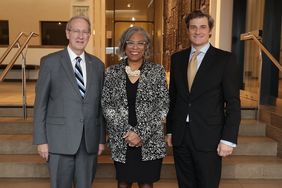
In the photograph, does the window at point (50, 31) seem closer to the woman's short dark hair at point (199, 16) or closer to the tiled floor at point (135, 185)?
the tiled floor at point (135, 185)

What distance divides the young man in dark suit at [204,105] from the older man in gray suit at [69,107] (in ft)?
1.79

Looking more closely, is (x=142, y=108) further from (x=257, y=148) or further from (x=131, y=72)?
(x=257, y=148)

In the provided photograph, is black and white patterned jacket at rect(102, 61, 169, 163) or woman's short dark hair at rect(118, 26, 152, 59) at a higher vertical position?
woman's short dark hair at rect(118, 26, 152, 59)

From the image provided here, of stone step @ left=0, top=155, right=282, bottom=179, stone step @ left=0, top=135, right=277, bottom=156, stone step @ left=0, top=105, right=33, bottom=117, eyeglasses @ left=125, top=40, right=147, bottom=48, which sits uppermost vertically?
eyeglasses @ left=125, top=40, right=147, bottom=48

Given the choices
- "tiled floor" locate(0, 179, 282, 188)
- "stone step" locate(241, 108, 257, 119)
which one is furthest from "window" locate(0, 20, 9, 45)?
"stone step" locate(241, 108, 257, 119)

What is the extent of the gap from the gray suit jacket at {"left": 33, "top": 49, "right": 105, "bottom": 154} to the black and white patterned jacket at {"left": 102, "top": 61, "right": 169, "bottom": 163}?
11cm

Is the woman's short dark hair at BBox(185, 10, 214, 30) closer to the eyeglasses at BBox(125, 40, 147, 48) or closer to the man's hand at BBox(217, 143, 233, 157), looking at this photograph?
the eyeglasses at BBox(125, 40, 147, 48)

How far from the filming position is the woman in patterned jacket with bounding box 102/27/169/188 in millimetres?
2146

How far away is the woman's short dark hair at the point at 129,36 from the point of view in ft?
7.07

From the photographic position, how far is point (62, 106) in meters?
2.08

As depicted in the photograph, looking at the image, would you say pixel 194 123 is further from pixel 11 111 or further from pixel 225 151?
pixel 11 111

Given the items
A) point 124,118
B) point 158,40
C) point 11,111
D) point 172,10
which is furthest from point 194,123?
point 158,40

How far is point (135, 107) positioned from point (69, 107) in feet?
1.36

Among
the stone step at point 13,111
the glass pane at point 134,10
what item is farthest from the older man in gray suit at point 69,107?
the glass pane at point 134,10
